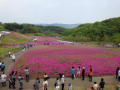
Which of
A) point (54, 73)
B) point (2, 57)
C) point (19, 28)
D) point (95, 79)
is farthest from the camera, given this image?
point (19, 28)

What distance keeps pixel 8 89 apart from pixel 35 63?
9247mm

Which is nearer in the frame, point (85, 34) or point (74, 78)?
point (74, 78)

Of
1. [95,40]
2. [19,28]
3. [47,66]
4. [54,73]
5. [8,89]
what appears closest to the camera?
[8,89]

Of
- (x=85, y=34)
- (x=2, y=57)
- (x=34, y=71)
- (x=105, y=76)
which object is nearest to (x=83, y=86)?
(x=105, y=76)

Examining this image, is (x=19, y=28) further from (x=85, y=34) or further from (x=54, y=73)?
(x=54, y=73)

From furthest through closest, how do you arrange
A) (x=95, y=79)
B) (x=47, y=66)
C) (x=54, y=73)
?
(x=47, y=66)
(x=54, y=73)
(x=95, y=79)

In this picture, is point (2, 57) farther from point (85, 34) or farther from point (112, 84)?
point (85, 34)

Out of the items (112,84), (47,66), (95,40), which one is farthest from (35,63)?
(95,40)

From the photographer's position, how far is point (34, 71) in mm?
23578

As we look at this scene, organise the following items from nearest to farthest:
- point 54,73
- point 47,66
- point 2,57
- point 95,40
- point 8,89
→ point 8,89 → point 54,73 → point 47,66 → point 2,57 → point 95,40

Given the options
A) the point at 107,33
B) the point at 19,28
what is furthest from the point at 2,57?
the point at 19,28

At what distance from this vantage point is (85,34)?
275ft

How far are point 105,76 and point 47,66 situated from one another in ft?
26.4

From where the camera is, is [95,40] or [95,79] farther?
[95,40]
